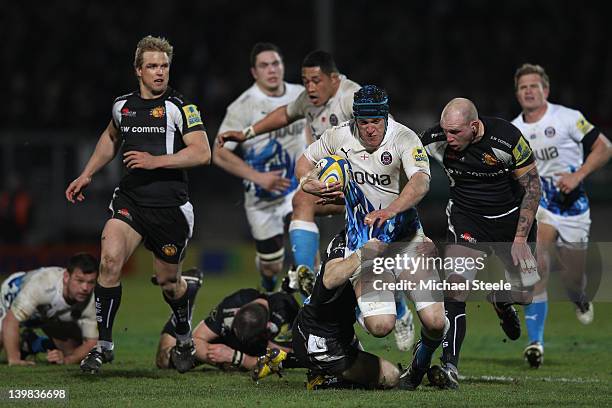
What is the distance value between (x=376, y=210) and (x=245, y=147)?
4604mm

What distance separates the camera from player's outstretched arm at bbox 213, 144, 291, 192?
12.2 meters

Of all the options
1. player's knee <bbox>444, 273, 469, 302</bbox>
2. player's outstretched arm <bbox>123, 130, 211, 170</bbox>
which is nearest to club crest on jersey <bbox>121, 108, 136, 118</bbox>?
player's outstretched arm <bbox>123, 130, 211, 170</bbox>

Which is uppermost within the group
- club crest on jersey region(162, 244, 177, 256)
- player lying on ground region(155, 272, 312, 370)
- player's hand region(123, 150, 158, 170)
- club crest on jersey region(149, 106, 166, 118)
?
club crest on jersey region(149, 106, 166, 118)

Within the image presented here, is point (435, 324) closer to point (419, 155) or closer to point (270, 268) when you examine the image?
point (419, 155)

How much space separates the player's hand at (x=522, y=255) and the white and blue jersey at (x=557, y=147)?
2386 mm

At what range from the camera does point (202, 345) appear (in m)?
10.2

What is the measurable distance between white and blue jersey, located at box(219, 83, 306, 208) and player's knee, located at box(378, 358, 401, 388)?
4.23m

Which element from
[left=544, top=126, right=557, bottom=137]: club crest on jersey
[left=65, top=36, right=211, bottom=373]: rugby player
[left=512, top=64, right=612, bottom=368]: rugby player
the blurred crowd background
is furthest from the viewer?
the blurred crowd background

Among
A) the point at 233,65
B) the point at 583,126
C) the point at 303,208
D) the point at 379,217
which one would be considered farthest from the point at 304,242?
the point at 233,65

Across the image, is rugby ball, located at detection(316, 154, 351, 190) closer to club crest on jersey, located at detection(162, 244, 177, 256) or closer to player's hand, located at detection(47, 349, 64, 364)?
club crest on jersey, located at detection(162, 244, 177, 256)

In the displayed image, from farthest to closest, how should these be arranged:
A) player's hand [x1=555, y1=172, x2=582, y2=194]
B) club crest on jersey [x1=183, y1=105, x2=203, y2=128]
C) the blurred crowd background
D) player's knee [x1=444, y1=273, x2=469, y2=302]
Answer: the blurred crowd background → player's hand [x1=555, y1=172, x2=582, y2=194] → club crest on jersey [x1=183, y1=105, x2=203, y2=128] → player's knee [x1=444, y1=273, x2=469, y2=302]

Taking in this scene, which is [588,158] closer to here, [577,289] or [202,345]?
[577,289]

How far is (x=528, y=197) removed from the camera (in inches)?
383

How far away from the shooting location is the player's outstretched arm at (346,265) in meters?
8.40
